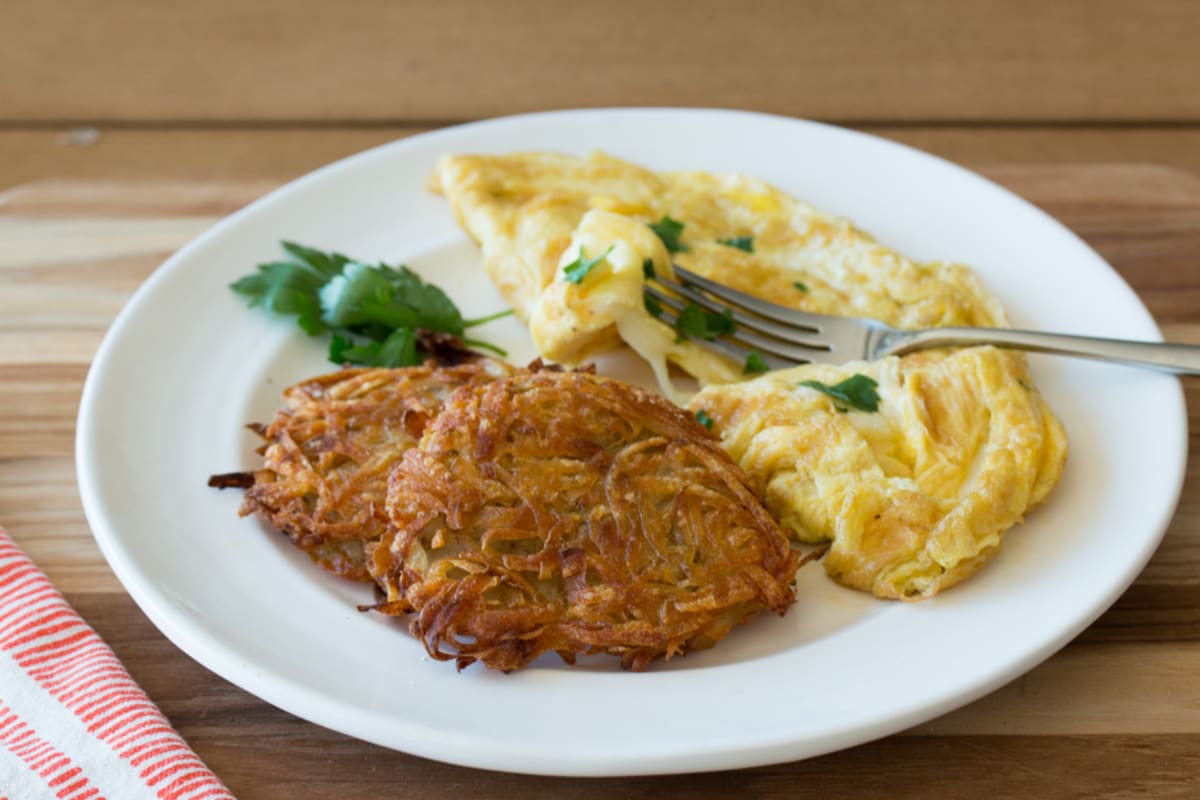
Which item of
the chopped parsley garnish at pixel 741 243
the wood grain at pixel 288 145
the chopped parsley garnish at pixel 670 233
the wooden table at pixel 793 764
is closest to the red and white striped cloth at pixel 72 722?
the wooden table at pixel 793 764

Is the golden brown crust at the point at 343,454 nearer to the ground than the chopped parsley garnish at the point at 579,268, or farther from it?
A: nearer to the ground

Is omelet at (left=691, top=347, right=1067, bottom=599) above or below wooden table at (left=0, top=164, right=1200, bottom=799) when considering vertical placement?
above

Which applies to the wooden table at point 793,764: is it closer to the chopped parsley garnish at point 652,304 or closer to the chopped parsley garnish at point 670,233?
the chopped parsley garnish at point 652,304

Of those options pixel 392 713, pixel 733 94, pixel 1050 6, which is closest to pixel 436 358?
pixel 392 713

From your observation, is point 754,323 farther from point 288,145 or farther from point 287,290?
point 288,145

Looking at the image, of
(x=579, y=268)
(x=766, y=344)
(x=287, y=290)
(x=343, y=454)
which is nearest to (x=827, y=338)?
(x=766, y=344)

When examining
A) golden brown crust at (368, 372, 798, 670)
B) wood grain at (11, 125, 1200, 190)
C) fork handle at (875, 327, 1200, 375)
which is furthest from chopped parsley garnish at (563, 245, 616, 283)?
wood grain at (11, 125, 1200, 190)

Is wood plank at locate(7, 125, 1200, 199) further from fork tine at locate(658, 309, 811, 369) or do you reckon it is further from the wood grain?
fork tine at locate(658, 309, 811, 369)

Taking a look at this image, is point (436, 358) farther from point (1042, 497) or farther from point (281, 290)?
point (1042, 497)
